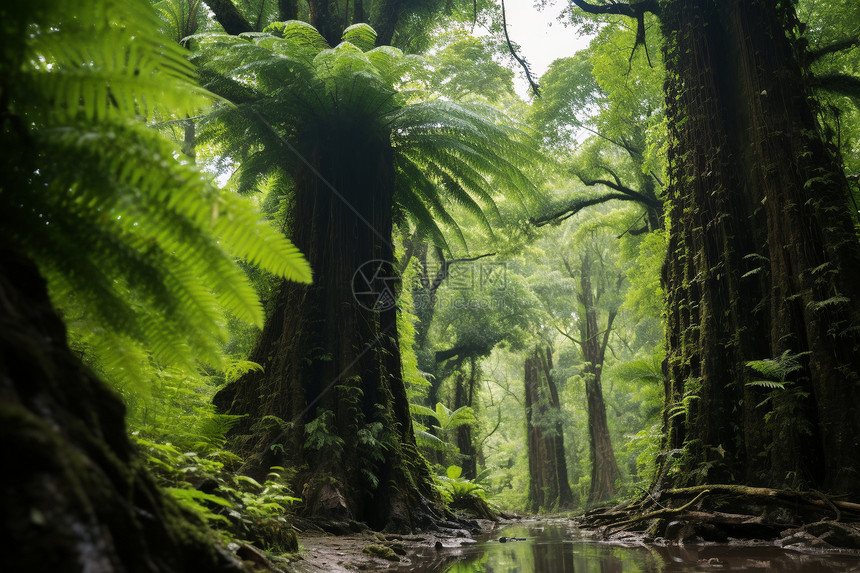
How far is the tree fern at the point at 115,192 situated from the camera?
118 cm

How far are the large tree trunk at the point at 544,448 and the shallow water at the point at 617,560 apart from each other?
15.2m

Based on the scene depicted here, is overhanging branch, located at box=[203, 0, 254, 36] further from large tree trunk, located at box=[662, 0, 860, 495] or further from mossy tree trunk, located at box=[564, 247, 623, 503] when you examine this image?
mossy tree trunk, located at box=[564, 247, 623, 503]

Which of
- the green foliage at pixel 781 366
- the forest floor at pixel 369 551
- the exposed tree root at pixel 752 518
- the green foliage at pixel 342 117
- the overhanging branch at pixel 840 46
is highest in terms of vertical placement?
the overhanging branch at pixel 840 46

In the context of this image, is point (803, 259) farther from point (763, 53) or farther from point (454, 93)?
point (454, 93)

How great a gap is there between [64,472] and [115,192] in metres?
0.64

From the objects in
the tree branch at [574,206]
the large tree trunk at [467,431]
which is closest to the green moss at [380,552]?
the tree branch at [574,206]

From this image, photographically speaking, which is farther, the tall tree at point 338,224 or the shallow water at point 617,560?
the tall tree at point 338,224

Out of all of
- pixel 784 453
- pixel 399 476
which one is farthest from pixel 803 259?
pixel 399 476

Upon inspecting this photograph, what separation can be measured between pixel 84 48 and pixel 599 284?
75.1 feet

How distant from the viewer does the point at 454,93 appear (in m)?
15.3

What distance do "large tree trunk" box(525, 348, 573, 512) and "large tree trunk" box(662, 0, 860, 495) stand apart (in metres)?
14.3

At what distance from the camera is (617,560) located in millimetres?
3211

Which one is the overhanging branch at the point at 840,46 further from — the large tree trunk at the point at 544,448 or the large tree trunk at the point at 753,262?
the large tree trunk at the point at 544,448

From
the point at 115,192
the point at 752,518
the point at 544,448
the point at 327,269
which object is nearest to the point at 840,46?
the point at 752,518
